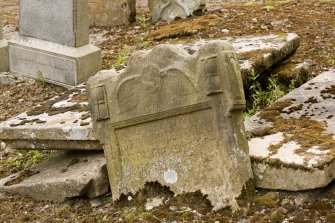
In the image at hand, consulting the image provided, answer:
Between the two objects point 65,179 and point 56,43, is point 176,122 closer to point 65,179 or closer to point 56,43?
point 65,179

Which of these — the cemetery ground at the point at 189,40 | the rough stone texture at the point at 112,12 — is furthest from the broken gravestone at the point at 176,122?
the rough stone texture at the point at 112,12

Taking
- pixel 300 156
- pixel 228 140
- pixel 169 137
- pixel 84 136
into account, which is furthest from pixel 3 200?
pixel 300 156

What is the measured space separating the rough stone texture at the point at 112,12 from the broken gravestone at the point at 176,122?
5.99 m

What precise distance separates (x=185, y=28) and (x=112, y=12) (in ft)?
6.27

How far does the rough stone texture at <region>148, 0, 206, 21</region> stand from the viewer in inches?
394

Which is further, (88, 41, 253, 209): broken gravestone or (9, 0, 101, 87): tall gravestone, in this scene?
(9, 0, 101, 87): tall gravestone

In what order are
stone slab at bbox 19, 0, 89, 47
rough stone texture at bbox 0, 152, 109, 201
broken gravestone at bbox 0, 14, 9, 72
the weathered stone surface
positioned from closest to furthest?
1. rough stone texture at bbox 0, 152, 109, 201
2. the weathered stone surface
3. stone slab at bbox 19, 0, 89, 47
4. broken gravestone at bbox 0, 14, 9, 72

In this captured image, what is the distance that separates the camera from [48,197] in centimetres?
486

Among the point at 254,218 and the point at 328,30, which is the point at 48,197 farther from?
the point at 328,30

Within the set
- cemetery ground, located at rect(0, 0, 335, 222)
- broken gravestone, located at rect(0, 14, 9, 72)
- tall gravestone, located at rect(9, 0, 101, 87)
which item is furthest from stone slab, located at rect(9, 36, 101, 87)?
broken gravestone, located at rect(0, 14, 9, 72)

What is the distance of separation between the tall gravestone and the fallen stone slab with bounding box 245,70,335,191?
3.12 m

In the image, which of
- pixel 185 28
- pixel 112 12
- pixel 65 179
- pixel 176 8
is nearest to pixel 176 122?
pixel 65 179

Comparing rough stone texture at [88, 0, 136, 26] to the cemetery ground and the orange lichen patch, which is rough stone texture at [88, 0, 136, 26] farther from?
the orange lichen patch

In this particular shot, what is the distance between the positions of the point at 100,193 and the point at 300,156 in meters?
1.45
